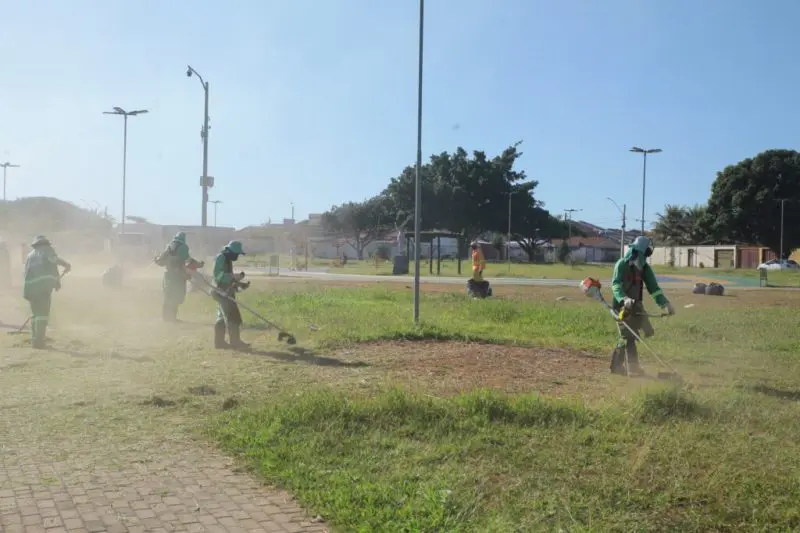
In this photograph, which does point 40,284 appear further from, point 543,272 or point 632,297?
point 543,272

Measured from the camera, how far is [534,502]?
14.4ft

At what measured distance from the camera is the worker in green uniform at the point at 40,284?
10898 mm

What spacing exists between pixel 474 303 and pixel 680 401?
35.2 feet

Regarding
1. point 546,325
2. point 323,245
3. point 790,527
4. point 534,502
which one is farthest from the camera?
point 323,245

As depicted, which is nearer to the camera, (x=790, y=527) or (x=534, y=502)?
(x=790, y=527)

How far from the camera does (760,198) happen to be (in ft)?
211

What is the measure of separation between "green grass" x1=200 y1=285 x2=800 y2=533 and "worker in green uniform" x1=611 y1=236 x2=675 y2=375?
0.58m

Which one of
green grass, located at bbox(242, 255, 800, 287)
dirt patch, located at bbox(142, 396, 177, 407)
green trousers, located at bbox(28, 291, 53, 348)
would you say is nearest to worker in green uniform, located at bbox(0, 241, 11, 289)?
green trousers, located at bbox(28, 291, 53, 348)

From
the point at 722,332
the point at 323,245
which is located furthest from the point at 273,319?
the point at 323,245

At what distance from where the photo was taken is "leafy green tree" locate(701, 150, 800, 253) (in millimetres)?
64312

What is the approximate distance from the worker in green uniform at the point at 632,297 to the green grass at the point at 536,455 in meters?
0.58

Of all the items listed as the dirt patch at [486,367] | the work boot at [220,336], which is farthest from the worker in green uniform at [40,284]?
the dirt patch at [486,367]

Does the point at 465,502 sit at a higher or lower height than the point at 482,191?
lower

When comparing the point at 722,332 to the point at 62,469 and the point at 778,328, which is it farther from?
the point at 62,469
